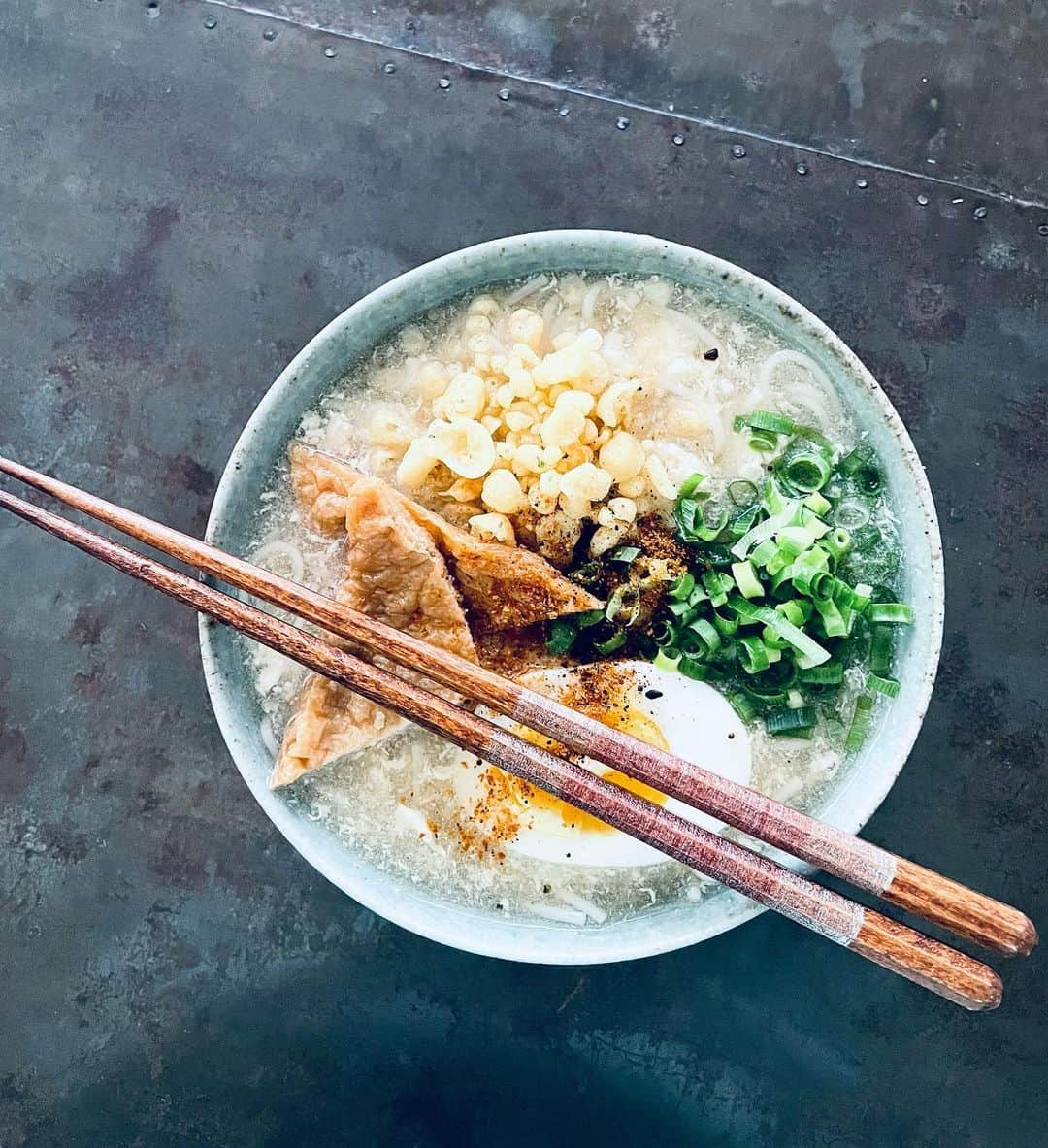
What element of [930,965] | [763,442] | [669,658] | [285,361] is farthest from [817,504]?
[285,361]

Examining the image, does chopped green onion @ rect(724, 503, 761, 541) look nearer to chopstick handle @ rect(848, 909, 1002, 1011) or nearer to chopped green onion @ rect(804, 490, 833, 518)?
chopped green onion @ rect(804, 490, 833, 518)

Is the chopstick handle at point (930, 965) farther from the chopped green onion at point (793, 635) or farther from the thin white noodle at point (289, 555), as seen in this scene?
the thin white noodle at point (289, 555)

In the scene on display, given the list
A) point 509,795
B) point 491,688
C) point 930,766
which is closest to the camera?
point 491,688

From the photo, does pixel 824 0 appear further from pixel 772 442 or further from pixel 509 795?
pixel 509 795

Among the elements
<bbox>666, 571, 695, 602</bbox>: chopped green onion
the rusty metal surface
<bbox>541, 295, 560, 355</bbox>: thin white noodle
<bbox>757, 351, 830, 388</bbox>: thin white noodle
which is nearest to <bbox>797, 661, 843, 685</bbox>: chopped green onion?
<bbox>666, 571, 695, 602</bbox>: chopped green onion

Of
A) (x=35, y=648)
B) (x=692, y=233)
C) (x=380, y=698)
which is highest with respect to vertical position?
(x=692, y=233)

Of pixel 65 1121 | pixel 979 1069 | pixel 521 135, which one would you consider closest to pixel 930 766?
pixel 979 1069
